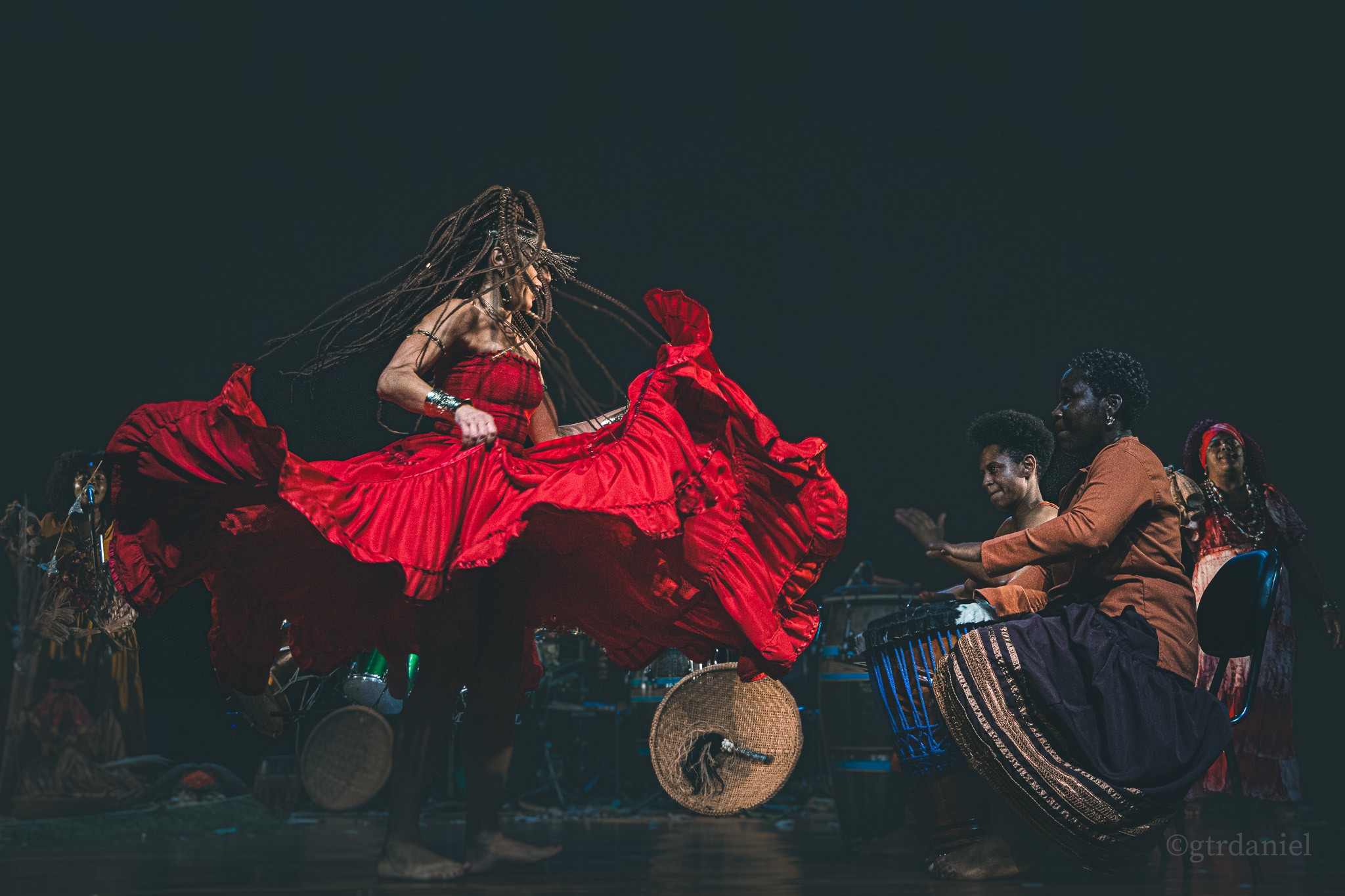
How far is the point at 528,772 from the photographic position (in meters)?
5.64

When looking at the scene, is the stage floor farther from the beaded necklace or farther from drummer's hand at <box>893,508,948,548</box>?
the beaded necklace

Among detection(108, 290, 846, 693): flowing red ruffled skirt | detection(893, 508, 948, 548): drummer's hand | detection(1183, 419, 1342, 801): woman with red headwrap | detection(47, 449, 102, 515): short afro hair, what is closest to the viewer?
detection(108, 290, 846, 693): flowing red ruffled skirt

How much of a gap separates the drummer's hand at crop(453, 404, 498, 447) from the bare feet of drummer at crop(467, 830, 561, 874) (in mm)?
962

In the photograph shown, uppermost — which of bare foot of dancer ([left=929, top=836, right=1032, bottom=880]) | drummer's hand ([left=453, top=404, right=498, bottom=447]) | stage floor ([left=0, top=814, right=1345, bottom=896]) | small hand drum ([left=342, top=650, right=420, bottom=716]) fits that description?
drummer's hand ([left=453, top=404, right=498, bottom=447])

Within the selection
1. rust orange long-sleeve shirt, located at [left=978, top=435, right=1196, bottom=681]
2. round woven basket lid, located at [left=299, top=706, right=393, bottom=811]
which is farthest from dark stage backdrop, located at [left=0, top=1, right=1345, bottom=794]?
rust orange long-sleeve shirt, located at [left=978, top=435, right=1196, bottom=681]

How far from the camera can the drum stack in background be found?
334 cm

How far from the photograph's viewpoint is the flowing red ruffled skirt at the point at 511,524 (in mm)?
2168

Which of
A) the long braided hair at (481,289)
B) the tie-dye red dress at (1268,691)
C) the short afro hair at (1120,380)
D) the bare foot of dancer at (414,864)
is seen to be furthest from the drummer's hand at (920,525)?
the tie-dye red dress at (1268,691)

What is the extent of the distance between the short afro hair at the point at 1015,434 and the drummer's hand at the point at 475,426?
4.89 feet

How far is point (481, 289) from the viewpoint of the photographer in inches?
106

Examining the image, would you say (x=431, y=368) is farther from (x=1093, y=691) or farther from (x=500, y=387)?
(x=1093, y=691)

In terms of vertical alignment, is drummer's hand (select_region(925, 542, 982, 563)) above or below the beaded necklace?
below

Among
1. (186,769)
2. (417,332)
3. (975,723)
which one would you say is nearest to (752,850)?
(975,723)

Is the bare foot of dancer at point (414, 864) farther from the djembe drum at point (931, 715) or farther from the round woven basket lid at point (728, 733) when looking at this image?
the round woven basket lid at point (728, 733)
